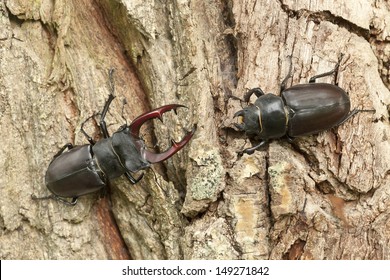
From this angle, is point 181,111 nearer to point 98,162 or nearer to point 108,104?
point 108,104

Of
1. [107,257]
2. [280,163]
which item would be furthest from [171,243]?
[280,163]

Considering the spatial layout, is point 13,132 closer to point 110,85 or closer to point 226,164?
point 110,85

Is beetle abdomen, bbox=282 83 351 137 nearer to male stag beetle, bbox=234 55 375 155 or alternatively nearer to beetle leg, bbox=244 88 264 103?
male stag beetle, bbox=234 55 375 155

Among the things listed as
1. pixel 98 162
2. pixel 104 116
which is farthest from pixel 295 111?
pixel 98 162

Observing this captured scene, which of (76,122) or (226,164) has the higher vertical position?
(76,122)

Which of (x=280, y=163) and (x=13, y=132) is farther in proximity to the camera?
(x=13, y=132)

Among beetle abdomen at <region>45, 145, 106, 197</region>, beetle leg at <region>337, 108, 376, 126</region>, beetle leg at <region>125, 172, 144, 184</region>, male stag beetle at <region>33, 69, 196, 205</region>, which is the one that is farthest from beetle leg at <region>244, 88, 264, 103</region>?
beetle abdomen at <region>45, 145, 106, 197</region>

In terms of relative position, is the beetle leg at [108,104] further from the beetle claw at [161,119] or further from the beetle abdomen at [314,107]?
the beetle abdomen at [314,107]
